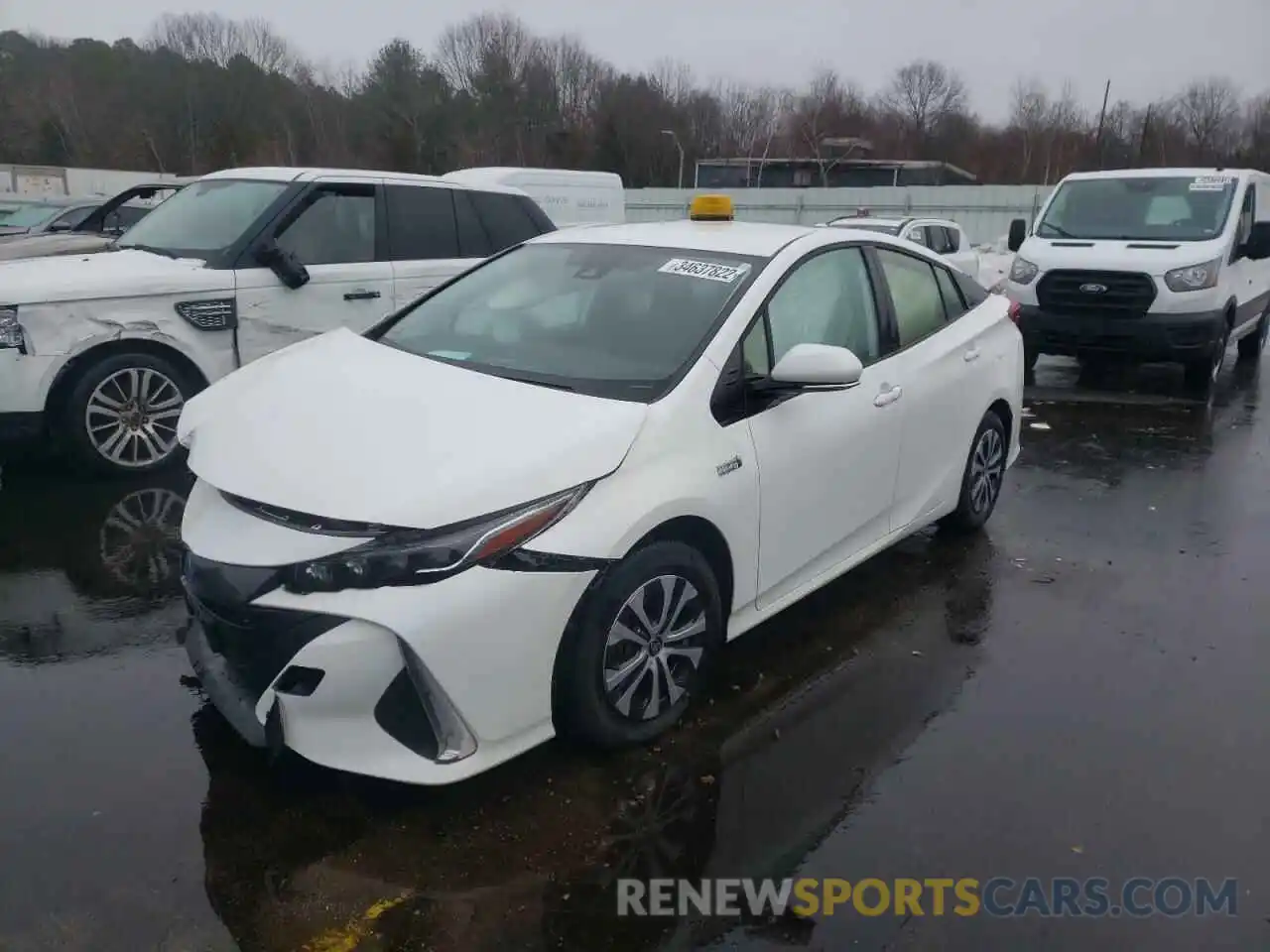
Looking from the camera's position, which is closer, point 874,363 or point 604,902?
point 604,902

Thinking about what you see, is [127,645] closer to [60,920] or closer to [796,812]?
[60,920]

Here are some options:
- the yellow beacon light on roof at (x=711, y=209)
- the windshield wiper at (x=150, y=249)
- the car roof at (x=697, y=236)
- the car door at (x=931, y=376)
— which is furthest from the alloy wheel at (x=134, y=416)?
the car door at (x=931, y=376)

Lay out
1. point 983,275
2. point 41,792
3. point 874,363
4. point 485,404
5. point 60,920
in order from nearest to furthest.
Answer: point 60,920, point 41,792, point 485,404, point 874,363, point 983,275

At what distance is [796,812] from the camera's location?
123 inches

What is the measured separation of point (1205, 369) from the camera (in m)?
9.73

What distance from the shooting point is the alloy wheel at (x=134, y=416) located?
5.86 metres

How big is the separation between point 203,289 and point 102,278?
54cm

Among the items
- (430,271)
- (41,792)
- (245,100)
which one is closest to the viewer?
(41,792)

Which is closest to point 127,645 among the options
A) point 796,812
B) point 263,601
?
point 263,601

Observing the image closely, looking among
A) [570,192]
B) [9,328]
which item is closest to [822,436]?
[9,328]

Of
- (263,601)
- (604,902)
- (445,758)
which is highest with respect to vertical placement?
(263,601)

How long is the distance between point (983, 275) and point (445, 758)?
50.1ft

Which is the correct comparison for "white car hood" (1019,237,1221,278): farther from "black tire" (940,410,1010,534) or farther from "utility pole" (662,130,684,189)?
"utility pole" (662,130,684,189)

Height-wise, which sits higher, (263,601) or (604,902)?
(263,601)
